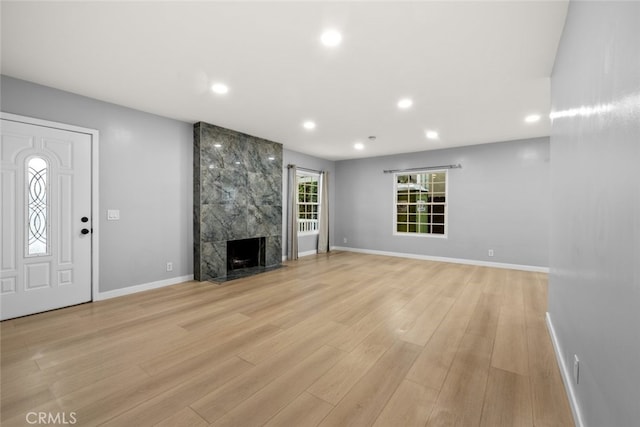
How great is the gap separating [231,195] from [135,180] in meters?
1.46

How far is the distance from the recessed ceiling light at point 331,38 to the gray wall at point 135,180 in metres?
3.06

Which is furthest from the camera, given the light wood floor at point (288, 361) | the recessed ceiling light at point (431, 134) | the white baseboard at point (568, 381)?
the recessed ceiling light at point (431, 134)

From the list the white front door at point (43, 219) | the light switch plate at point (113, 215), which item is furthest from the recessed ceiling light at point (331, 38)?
the light switch plate at point (113, 215)

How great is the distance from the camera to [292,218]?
6406 millimetres

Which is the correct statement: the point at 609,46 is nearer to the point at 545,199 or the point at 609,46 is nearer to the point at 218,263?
the point at 218,263

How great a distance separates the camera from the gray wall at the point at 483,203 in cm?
521

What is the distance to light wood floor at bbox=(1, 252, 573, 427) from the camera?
1.58 meters

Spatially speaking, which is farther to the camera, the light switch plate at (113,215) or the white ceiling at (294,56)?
the light switch plate at (113,215)

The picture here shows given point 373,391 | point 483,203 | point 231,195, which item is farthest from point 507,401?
point 483,203

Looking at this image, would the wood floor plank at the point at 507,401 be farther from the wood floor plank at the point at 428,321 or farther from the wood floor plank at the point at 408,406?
the wood floor plank at the point at 428,321

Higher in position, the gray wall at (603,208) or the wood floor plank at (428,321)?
the gray wall at (603,208)

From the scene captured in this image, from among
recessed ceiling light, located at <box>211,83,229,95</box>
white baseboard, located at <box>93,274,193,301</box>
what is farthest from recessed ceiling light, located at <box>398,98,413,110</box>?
white baseboard, located at <box>93,274,193,301</box>

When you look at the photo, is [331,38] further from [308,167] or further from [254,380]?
[308,167]

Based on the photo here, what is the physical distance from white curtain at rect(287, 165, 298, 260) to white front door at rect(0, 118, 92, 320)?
369 centimetres
